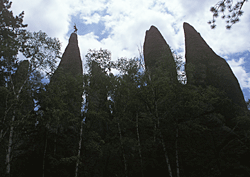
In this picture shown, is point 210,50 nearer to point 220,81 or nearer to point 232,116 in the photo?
point 220,81

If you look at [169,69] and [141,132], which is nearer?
[169,69]

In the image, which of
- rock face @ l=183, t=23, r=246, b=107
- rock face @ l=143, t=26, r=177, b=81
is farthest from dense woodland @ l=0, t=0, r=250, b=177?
rock face @ l=143, t=26, r=177, b=81

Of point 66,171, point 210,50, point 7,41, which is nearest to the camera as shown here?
point 7,41

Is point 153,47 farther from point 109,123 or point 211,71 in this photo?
point 109,123

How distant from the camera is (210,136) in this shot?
17031 millimetres

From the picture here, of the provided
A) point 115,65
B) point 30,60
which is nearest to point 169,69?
point 115,65

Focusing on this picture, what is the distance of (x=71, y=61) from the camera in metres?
29.5

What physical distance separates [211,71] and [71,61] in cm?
2500

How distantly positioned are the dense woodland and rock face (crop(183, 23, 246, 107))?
407 centimetres

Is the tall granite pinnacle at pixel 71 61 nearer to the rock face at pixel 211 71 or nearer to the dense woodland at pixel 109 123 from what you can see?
the dense woodland at pixel 109 123

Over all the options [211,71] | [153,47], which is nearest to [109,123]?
[211,71]

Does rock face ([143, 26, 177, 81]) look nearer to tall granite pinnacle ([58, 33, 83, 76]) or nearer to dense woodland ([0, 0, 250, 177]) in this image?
dense woodland ([0, 0, 250, 177])

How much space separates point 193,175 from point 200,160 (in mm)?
1674

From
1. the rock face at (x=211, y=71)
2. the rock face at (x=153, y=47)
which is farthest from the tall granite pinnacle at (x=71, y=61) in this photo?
the rock face at (x=211, y=71)
